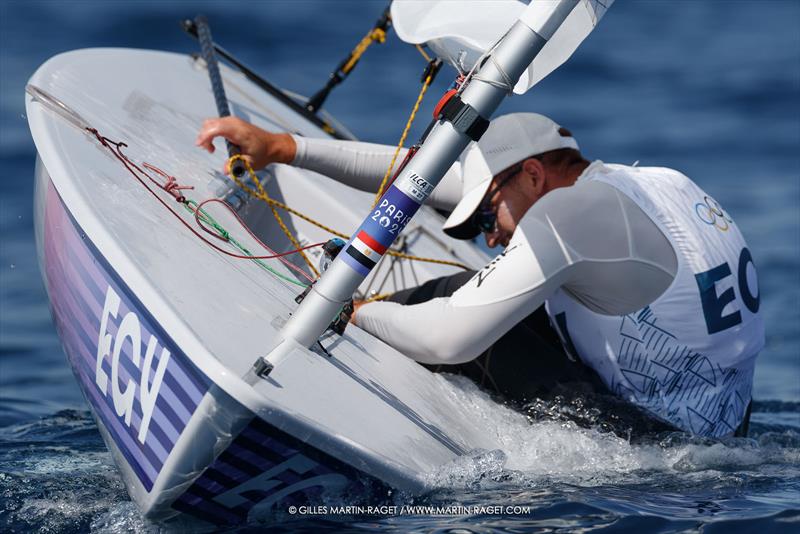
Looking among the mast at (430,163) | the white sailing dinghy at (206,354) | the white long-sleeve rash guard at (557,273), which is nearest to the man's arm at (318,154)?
the white sailing dinghy at (206,354)

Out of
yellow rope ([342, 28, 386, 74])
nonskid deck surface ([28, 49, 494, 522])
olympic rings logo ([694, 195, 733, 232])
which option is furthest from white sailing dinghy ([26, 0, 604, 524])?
yellow rope ([342, 28, 386, 74])

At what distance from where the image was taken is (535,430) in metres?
2.61

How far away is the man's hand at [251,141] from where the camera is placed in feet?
9.94

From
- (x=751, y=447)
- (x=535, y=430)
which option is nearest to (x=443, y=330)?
(x=535, y=430)

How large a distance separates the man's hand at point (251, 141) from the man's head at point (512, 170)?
22.6 inches

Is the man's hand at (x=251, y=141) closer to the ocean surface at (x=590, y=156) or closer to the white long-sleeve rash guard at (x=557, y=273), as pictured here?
the white long-sleeve rash guard at (x=557, y=273)

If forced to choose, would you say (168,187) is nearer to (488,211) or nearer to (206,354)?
(488,211)

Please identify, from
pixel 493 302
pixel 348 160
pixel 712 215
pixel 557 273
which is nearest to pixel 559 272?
pixel 557 273

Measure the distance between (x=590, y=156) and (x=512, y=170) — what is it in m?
3.97

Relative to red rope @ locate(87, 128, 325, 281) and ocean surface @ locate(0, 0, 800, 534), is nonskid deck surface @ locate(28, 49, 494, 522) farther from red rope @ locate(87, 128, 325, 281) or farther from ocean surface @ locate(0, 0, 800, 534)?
ocean surface @ locate(0, 0, 800, 534)

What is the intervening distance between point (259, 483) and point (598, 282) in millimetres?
902

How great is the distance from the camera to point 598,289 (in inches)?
101

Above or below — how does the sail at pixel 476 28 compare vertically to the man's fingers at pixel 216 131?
above

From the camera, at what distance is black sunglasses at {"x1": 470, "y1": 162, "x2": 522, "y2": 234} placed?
8.96ft
